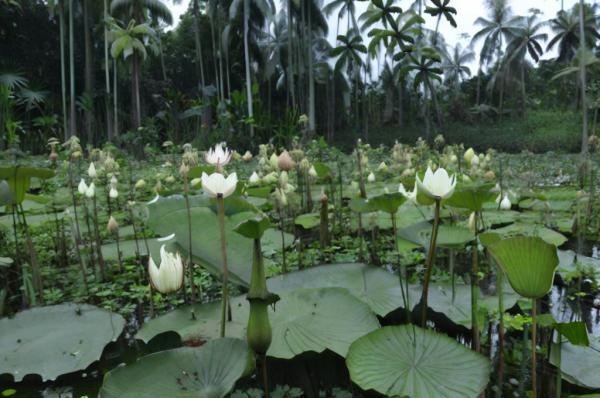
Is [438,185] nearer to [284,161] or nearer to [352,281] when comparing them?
[352,281]

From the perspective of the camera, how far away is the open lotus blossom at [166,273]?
1.18 meters

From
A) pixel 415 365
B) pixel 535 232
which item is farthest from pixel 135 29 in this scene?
pixel 415 365

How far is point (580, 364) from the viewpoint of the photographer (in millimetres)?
1204

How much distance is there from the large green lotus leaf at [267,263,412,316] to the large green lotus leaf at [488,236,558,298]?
1.78 ft

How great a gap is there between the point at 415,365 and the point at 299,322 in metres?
0.33

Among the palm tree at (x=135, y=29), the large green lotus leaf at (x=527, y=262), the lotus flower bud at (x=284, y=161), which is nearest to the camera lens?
the large green lotus leaf at (x=527, y=262)

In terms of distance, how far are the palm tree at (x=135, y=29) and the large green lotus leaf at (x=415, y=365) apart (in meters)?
13.9

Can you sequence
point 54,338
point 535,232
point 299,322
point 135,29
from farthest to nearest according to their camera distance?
1. point 135,29
2. point 535,232
3. point 54,338
4. point 299,322

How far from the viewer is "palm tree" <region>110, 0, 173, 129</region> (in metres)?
13.8

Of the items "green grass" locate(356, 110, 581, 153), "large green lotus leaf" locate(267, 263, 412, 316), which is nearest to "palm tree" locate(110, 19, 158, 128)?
"green grass" locate(356, 110, 581, 153)

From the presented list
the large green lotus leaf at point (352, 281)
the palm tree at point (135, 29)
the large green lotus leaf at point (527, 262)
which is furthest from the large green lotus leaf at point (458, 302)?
the palm tree at point (135, 29)

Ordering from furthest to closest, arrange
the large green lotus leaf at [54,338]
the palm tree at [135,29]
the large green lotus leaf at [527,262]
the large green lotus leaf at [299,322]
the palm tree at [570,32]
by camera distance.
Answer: the palm tree at [570,32], the palm tree at [135,29], the large green lotus leaf at [54,338], the large green lotus leaf at [299,322], the large green lotus leaf at [527,262]

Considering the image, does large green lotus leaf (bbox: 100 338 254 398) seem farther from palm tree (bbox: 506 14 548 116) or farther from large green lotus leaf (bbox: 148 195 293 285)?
palm tree (bbox: 506 14 548 116)

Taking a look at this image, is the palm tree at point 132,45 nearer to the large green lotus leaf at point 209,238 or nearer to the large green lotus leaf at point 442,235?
the large green lotus leaf at point 209,238
